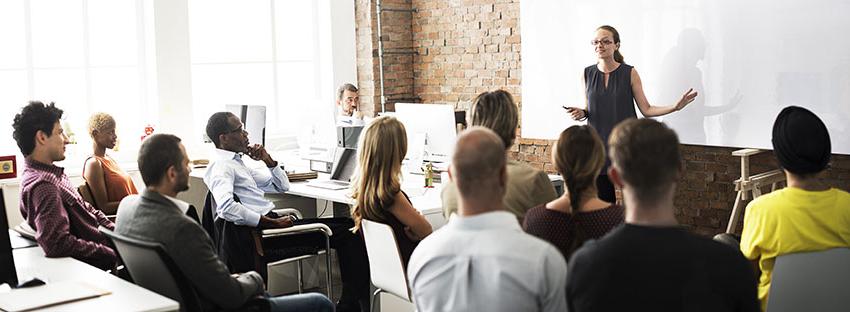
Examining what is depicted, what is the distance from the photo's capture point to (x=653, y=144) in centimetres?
215

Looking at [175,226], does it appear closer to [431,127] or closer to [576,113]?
[431,127]

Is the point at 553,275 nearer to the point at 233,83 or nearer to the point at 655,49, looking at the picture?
the point at 655,49

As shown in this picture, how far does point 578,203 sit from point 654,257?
38.1 inches

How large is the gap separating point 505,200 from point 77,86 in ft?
16.5

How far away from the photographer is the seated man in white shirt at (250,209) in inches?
192

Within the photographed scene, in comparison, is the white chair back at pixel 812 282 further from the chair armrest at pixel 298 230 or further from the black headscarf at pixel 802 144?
the chair armrest at pixel 298 230

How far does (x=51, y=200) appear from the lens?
4.05 meters

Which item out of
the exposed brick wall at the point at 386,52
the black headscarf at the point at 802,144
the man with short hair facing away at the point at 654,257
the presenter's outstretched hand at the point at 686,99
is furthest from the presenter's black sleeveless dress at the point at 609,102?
the man with short hair facing away at the point at 654,257

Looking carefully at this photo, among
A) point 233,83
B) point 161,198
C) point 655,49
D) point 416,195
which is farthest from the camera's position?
point 233,83

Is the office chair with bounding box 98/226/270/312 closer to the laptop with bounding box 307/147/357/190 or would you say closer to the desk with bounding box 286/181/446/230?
the desk with bounding box 286/181/446/230

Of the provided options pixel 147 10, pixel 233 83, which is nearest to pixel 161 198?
pixel 147 10

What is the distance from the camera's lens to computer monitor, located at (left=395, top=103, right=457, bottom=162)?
19.2 feet

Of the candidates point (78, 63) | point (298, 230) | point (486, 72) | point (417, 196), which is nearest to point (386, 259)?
point (298, 230)

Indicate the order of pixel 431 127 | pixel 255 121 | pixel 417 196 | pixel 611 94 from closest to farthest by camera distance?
pixel 417 196, pixel 431 127, pixel 611 94, pixel 255 121
